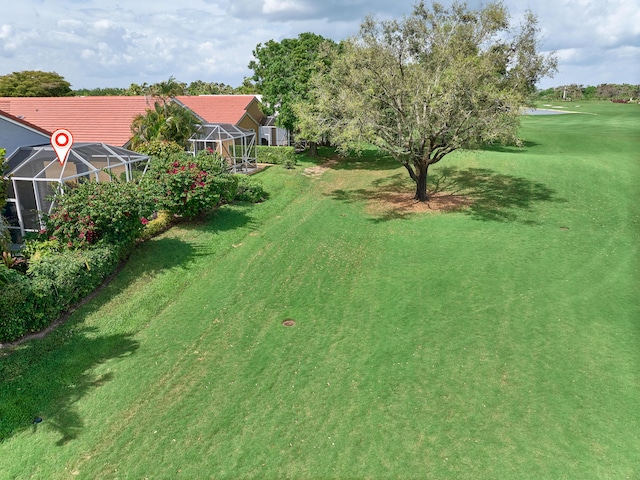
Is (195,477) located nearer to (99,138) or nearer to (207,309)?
(207,309)

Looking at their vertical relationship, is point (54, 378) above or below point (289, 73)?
below

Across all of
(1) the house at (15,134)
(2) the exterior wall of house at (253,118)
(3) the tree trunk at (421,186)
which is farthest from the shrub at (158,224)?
(2) the exterior wall of house at (253,118)

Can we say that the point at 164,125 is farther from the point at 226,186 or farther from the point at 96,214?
the point at 96,214

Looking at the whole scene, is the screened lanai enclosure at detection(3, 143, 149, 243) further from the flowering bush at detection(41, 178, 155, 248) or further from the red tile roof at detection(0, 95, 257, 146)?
the red tile roof at detection(0, 95, 257, 146)

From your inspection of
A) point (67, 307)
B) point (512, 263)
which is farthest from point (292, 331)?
point (512, 263)

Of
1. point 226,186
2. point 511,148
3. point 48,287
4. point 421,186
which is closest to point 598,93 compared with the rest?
point 511,148

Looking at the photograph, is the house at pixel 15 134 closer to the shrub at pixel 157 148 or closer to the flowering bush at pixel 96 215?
the flowering bush at pixel 96 215

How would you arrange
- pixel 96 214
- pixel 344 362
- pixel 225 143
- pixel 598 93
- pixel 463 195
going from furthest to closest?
pixel 598 93 < pixel 225 143 < pixel 463 195 < pixel 96 214 < pixel 344 362
